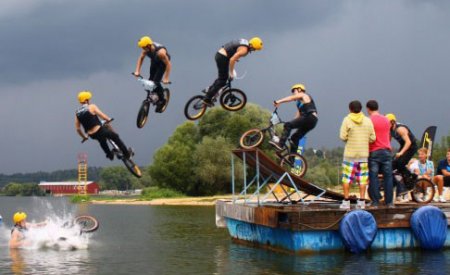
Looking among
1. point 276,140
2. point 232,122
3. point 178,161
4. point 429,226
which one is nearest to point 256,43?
point 276,140

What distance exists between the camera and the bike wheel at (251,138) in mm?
24388

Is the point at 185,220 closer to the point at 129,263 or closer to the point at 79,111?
the point at 129,263

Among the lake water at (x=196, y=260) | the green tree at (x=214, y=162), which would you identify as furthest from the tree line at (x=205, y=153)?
the lake water at (x=196, y=260)

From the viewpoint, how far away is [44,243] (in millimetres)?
29484

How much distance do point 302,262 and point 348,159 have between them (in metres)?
3.74

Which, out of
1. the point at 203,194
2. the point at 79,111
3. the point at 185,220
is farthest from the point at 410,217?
the point at 203,194

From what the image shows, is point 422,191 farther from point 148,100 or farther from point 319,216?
point 148,100

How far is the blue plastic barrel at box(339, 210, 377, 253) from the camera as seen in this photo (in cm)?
2303

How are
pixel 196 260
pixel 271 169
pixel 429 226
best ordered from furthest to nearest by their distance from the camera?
pixel 271 169, pixel 196 260, pixel 429 226

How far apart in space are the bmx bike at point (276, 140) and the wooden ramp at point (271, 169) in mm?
312

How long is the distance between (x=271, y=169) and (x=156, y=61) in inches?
382

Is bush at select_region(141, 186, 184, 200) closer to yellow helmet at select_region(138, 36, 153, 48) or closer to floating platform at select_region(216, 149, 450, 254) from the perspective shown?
floating platform at select_region(216, 149, 450, 254)

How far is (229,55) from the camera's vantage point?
18.9m

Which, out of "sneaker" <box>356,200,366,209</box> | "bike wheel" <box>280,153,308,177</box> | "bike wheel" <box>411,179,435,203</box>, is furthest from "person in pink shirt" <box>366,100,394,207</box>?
"bike wheel" <box>411,179,435,203</box>
